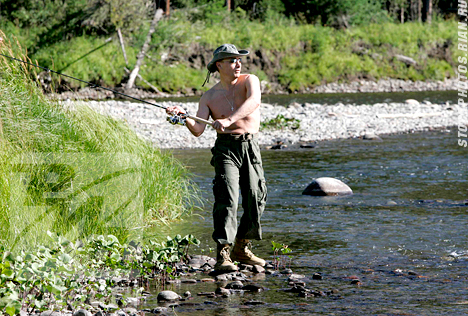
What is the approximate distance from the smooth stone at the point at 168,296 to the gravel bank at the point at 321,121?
9.20 metres

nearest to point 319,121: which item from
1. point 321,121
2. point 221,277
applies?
point 321,121

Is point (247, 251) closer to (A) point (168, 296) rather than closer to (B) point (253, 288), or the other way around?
(B) point (253, 288)

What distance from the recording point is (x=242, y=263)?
5.87m

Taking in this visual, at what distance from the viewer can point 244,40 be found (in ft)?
113

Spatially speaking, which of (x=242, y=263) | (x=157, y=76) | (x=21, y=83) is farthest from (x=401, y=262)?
(x=157, y=76)

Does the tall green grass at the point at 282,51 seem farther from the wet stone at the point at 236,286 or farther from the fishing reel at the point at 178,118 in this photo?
the wet stone at the point at 236,286

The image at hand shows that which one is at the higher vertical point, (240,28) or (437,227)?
(240,28)

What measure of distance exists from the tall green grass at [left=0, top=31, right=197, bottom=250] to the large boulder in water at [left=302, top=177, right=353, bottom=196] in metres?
1.85

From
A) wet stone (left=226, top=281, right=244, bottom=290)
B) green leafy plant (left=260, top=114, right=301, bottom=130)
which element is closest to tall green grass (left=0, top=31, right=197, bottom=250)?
wet stone (left=226, top=281, right=244, bottom=290)

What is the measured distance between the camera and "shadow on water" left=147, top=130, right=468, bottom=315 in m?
4.70

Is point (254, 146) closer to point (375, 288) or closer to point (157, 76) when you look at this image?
point (375, 288)

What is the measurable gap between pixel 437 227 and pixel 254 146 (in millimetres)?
2574

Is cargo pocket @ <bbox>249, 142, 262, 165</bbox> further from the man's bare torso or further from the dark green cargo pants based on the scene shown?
the man's bare torso

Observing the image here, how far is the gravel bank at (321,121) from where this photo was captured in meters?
15.9
